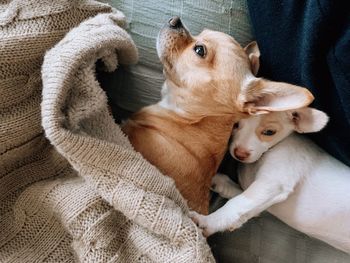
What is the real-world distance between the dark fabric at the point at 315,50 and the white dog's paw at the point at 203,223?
40 centimetres

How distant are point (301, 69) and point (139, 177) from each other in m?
0.51

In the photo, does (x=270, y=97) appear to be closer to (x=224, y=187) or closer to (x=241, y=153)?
(x=241, y=153)

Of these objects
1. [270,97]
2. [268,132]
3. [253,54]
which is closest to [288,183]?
[268,132]

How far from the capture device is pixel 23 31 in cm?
115

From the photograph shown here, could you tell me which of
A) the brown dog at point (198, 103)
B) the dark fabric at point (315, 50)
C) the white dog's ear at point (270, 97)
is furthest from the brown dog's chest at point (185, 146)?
the dark fabric at point (315, 50)

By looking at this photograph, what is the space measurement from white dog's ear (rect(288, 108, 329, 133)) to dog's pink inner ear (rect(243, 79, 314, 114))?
81mm

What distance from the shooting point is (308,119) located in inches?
50.8

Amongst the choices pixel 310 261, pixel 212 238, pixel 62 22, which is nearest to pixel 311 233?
pixel 310 261

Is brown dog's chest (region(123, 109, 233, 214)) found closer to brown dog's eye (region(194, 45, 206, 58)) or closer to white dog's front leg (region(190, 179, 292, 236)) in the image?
white dog's front leg (region(190, 179, 292, 236))

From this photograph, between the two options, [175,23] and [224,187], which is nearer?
[175,23]

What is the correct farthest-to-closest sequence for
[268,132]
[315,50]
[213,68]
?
[268,132] < [213,68] < [315,50]

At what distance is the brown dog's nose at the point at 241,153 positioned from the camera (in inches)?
55.0

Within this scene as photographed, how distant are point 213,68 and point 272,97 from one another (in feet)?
0.59

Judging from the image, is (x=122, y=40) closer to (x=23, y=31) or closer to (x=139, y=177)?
(x=23, y=31)
